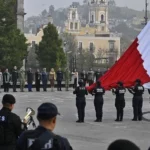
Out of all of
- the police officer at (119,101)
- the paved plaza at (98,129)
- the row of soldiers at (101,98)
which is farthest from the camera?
→ the police officer at (119,101)

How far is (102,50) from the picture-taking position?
15850 cm

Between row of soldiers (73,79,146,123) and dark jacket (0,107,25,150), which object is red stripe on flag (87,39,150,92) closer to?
row of soldiers (73,79,146,123)

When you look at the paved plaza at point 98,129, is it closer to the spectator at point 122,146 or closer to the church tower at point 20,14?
the spectator at point 122,146

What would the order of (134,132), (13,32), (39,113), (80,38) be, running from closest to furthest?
(39,113), (134,132), (13,32), (80,38)

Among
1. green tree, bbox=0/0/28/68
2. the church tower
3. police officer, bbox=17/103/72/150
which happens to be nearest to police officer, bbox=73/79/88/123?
police officer, bbox=17/103/72/150

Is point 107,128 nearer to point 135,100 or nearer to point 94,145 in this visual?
point 135,100

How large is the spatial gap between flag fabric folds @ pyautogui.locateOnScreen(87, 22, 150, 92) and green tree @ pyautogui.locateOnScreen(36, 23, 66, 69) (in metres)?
48.3

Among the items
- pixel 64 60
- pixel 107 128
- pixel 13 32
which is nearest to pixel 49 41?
pixel 64 60

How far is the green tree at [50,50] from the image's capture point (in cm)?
7181

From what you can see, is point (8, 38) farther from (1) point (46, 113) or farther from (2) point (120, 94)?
(1) point (46, 113)

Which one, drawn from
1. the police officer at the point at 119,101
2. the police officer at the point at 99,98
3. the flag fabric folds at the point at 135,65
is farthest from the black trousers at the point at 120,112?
the flag fabric folds at the point at 135,65

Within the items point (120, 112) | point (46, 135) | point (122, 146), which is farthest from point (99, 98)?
point (122, 146)

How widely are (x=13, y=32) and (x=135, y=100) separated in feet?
107

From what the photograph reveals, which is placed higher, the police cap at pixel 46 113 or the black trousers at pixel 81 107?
the police cap at pixel 46 113
